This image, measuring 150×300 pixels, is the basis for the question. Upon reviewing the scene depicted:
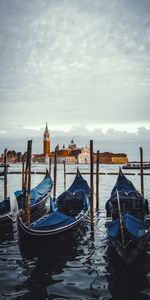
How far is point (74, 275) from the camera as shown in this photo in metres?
6.56

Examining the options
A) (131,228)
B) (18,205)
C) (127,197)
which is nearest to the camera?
(131,228)

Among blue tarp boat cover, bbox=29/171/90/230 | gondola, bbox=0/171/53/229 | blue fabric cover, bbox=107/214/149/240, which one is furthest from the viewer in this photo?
blue tarp boat cover, bbox=29/171/90/230

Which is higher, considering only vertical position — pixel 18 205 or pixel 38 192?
pixel 38 192

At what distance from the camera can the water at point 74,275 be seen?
18.5ft

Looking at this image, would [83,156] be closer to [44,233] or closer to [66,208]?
[66,208]

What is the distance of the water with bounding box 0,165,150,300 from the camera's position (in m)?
5.62

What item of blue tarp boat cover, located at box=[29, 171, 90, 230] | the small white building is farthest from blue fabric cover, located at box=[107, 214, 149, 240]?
the small white building

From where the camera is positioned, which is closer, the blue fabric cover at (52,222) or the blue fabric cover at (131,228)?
the blue fabric cover at (131,228)

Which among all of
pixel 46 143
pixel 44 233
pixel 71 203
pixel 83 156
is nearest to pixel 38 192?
pixel 71 203

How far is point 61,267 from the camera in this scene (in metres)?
7.05

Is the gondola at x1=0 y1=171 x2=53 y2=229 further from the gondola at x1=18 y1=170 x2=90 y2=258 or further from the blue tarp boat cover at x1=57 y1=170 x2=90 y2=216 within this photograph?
the blue tarp boat cover at x1=57 y1=170 x2=90 y2=216

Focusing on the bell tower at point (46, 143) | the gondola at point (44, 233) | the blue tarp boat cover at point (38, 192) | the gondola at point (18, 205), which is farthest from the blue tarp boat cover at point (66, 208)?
the bell tower at point (46, 143)

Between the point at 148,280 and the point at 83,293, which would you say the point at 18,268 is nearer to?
the point at 83,293

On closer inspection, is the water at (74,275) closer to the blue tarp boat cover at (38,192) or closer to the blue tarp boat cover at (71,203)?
the blue tarp boat cover at (71,203)
